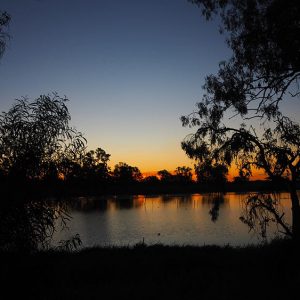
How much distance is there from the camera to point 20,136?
6566 millimetres

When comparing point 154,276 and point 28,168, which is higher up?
point 28,168

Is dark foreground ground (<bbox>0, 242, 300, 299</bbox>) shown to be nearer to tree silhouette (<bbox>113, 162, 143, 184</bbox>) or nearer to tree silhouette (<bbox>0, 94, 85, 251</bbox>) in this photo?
tree silhouette (<bbox>0, 94, 85, 251</bbox>)

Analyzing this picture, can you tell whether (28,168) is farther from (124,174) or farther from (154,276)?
(124,174)

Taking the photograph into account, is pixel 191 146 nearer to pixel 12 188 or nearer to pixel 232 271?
pixel 232 271

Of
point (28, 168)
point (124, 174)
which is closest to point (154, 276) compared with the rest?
point (28, 168)

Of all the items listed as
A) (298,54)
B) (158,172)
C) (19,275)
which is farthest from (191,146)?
(158,172)

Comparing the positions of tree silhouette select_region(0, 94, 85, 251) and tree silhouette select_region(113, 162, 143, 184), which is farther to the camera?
tree silhouette select_region(113, 162, 143, 184)

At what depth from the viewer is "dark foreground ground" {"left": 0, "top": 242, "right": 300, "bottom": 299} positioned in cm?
685

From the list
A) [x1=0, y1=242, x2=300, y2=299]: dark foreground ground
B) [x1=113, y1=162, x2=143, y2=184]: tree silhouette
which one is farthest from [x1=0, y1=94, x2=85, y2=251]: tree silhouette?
[x1=113, y1=162, x2=143, y2=184]: tree silhouette

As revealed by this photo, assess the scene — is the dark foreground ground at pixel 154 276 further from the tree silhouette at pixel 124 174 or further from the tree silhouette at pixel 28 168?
the tree silhouette at pixel 124 174

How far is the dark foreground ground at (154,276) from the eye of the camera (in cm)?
685

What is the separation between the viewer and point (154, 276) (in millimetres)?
13500

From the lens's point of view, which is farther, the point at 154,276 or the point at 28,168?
the point at 154,276

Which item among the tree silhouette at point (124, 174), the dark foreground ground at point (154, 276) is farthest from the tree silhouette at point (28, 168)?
the tree silhouette at point (124, 174)
